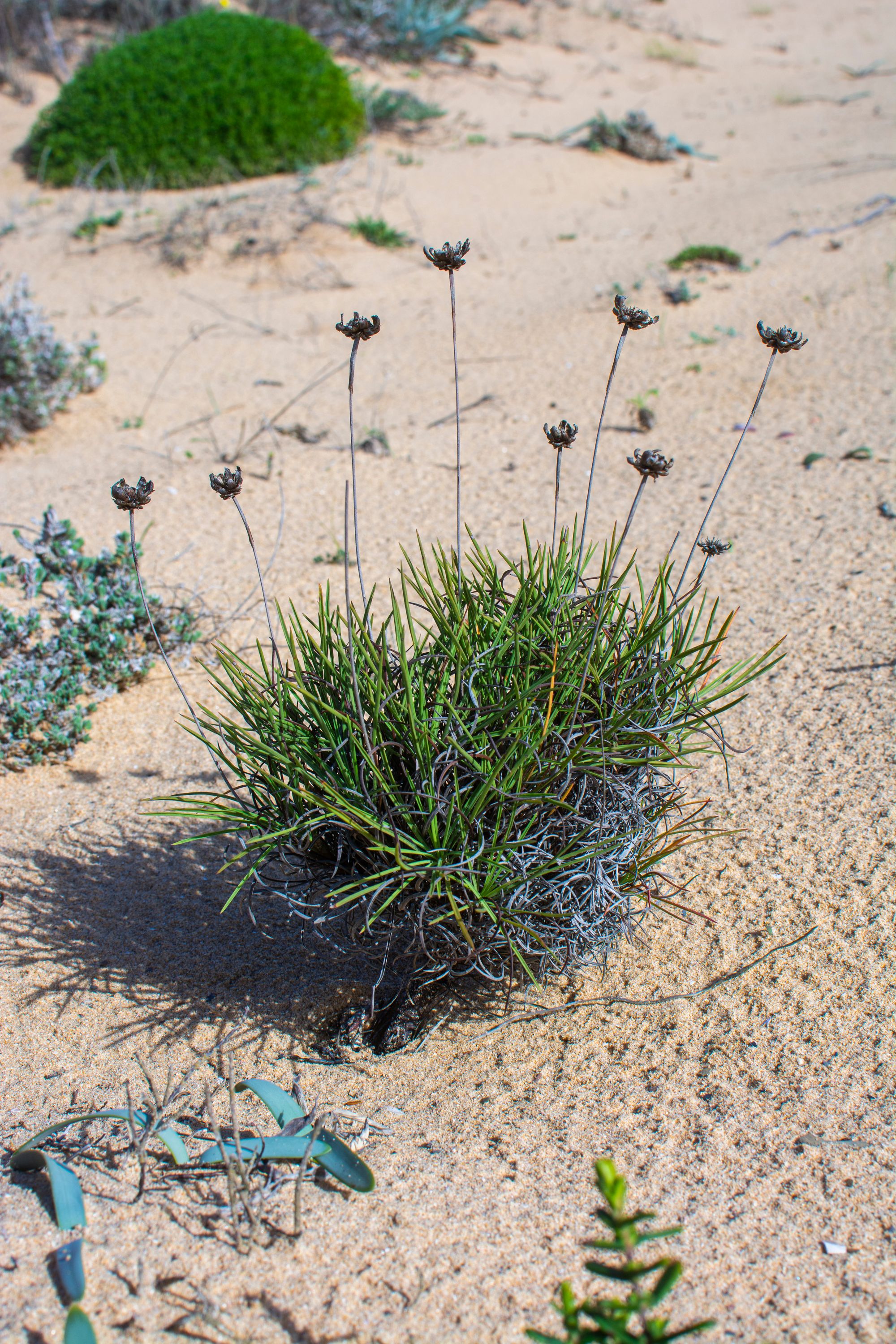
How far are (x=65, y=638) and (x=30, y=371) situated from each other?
7.07ft

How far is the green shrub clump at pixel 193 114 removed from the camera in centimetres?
762

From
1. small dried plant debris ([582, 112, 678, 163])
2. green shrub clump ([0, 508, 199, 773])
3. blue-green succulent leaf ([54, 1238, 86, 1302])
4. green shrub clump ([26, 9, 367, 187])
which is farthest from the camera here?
small dried plant debris ([582, 112, 678, 163])

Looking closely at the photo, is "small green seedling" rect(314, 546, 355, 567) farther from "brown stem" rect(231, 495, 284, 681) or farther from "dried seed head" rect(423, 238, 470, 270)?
"dried seed head" rect(423, 238, 470, 270)

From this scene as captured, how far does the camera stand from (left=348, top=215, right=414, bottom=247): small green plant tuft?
6.88 metres

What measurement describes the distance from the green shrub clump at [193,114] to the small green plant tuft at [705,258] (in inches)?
132

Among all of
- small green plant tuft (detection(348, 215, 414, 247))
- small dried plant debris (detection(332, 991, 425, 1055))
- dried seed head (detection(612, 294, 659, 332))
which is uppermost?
dried seed head (detection(612, 294, 659, 332))

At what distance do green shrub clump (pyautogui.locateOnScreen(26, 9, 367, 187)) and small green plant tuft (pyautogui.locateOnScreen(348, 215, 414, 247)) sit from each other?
4.25ft

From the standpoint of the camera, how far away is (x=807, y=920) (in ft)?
7.40

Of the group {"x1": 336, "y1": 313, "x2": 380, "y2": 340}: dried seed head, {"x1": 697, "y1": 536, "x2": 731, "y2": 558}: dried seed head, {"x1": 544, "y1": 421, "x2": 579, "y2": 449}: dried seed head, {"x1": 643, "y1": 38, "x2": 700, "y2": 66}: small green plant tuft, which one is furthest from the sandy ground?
{"x1": 643, "y1": 38, "x2": 700, "y2": 66}: small green plant tuft

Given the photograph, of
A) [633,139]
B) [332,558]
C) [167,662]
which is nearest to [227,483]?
[167,662]

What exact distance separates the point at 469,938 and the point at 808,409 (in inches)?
143

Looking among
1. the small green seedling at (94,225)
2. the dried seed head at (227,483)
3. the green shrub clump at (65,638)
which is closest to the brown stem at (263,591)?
the dried seed head at (227,483)

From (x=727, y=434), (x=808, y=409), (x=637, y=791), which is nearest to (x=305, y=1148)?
(x=637, y=791)

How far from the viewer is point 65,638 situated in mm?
3285
